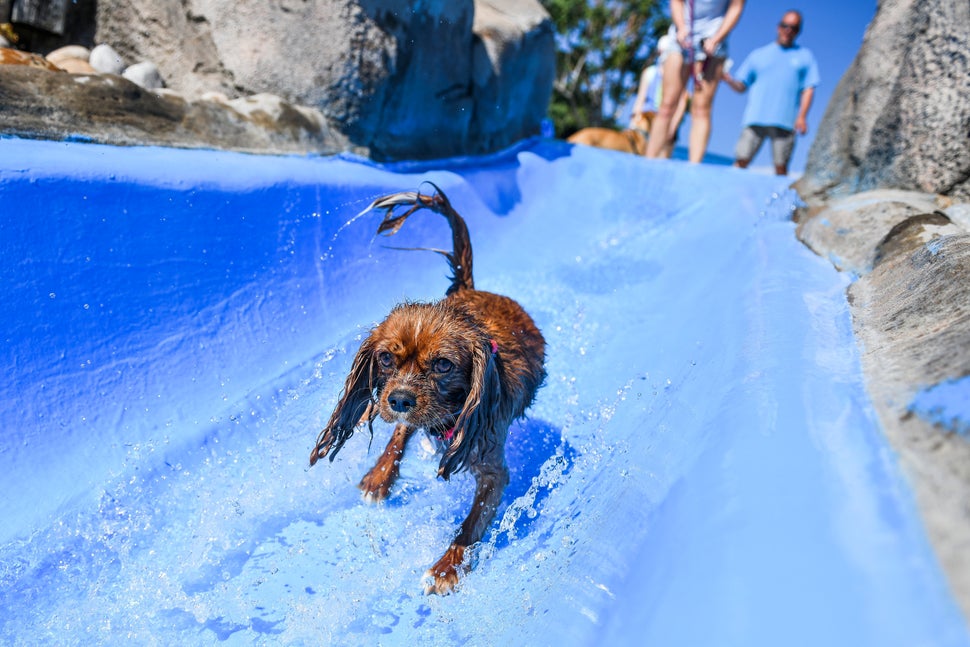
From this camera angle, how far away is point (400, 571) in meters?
2.63

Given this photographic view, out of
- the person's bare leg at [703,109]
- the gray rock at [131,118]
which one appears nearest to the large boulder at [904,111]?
the person's bare leg at [703,109]

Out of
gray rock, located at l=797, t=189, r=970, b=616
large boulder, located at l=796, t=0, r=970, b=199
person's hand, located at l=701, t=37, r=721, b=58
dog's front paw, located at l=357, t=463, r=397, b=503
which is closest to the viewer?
gray rock, located at l=797, t=189, r=970, b=616

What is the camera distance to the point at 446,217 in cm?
341

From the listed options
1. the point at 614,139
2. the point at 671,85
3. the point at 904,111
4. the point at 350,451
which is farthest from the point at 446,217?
the point at 614,139

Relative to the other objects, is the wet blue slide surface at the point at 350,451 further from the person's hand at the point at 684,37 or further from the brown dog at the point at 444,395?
the person's hand at the point at 684,37

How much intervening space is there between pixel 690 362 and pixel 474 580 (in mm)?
1364

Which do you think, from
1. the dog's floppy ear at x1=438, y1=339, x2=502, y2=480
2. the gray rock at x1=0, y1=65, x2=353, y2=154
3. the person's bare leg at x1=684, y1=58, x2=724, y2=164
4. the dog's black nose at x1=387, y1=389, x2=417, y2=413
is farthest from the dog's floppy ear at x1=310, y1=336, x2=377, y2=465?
the person's bare leg at x1=684, y1=58, x2=724, y2=164

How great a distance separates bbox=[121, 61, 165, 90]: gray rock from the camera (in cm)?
507

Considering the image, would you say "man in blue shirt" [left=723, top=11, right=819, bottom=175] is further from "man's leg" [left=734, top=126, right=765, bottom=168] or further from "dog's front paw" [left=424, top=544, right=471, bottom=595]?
"dog's front paw" [left=424, top=544, right=471, bottom=595]

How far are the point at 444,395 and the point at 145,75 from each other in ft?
13.5

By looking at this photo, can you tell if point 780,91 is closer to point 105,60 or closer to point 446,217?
point 446,217

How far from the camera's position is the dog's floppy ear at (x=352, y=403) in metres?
2.64

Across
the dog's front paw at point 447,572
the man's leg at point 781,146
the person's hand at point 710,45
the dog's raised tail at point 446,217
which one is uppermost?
the person's hand at point 710,45

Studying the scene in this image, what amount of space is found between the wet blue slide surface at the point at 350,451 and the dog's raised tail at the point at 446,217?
2.91 ft
